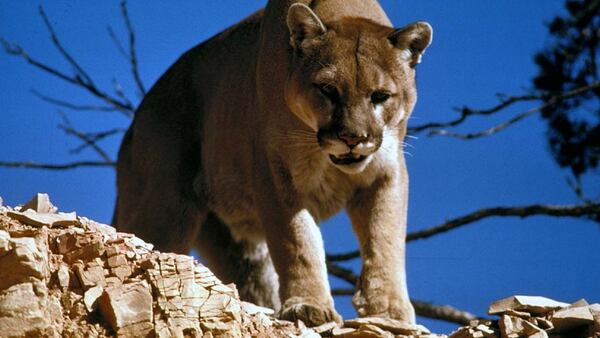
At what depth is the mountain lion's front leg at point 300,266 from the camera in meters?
5.38

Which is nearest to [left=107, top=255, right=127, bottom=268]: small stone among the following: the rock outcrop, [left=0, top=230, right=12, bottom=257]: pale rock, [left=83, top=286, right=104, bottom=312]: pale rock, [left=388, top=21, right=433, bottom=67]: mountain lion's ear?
the rock outcrop

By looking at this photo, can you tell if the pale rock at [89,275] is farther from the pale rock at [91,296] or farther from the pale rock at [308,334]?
the pale rock at [308,334]

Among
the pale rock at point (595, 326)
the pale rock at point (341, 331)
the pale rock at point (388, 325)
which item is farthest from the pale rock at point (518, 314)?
the pale rock at point (341, 331)

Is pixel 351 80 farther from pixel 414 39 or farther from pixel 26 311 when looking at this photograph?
pixel 26 311

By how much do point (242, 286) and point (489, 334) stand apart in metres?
3.23

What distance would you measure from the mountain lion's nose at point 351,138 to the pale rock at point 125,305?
6.49 feet

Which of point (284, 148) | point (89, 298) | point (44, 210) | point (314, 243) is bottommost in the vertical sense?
point (89, 298)

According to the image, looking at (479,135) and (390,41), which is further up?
(479,135)

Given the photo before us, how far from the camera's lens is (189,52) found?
27.0 ft

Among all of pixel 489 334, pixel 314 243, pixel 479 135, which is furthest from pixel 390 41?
pixel 479 135

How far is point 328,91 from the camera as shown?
579 cm

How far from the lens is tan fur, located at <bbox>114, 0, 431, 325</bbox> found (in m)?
5.66

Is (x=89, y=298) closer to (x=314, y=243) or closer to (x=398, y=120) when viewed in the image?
(x=314, y=243)

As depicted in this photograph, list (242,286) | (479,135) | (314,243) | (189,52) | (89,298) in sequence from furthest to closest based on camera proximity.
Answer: (479,135) < (189,52) < (242,286) < (314,243) < (89,298)
